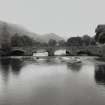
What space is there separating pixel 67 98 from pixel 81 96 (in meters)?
2.00

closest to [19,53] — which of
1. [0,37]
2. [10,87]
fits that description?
[0,37]

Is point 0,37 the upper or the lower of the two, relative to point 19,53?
upper

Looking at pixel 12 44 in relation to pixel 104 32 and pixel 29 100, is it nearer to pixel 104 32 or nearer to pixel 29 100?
pixel 104 32

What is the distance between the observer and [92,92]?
24.2 meters

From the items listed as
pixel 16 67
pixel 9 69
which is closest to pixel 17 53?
pixel 16 67

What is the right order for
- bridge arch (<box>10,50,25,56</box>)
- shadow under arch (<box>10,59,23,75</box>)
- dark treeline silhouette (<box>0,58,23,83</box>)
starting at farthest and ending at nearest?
1. bridge arch (<box>10,50,25,56</box>)
2. shadow under arch (<box>10,59,23,75</box>)
3. dark treeline silhouette (<box>0,58,23,83</box>)

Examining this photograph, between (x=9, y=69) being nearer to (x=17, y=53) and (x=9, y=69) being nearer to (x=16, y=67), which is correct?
(x=16, y=67)

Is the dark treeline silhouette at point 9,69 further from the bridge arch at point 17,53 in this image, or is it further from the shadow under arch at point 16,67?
the bridge arch at point 17,53

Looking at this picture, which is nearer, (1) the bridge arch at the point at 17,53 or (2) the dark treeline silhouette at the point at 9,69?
(2) the dark treeline silhouette at the point at 9,69

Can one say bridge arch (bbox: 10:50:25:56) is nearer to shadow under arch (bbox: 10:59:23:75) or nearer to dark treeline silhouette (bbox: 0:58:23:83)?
shadow under arch (bbox: 10:59:23:75)

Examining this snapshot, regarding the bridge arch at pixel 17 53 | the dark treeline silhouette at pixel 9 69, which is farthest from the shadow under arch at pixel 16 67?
the bridge arch at pixel 17 53

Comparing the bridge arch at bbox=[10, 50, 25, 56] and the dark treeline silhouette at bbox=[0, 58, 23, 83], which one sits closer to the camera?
the dark treeline silhouette at bbox=[0, 58, 23, 83]

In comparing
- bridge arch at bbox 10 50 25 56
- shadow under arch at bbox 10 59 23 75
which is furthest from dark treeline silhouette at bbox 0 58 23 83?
bridge arch at bbox 10 50 25 56

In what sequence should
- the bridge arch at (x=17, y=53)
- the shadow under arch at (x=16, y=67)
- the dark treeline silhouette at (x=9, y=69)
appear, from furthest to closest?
the bridge arch at (x=17, y=53) → the shadow under arch at (x=16, y=67) → the dark treeline silhouette at (x=9, y=69)
